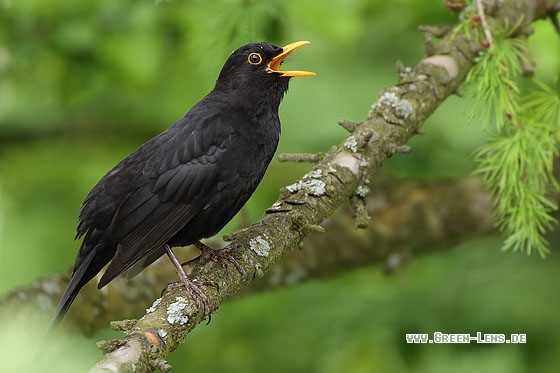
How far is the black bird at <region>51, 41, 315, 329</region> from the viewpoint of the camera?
3410mm

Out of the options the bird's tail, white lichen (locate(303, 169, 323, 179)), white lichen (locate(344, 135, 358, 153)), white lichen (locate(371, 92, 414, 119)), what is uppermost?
white lichen (locate(371, 92, 414, 119))

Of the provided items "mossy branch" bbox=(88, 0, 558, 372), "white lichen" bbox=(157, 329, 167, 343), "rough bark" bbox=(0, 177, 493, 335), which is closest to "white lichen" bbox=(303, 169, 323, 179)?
"mossy branch" bbox=(88, 0, 558, 372)

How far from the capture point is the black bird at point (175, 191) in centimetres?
341

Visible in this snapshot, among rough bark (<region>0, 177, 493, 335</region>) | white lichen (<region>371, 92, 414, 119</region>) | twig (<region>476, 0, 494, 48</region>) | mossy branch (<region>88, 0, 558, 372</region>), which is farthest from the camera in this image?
rough bark (<region>0, 177, 493, 335</region>)

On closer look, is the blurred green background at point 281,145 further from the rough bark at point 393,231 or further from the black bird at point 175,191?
the black bird at point 175,191

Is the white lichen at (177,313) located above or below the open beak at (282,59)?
below

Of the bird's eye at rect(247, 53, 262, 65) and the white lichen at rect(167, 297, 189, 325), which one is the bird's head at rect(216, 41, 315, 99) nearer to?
the bird's eye at rect(247, 53, 262, 65)

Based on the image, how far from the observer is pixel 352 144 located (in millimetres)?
3547

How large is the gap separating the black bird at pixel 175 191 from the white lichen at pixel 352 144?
37cm

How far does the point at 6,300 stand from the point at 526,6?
313 cm

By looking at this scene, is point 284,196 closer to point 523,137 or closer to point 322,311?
point 523,137

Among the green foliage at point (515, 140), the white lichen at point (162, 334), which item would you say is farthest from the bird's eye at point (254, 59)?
the white lichen at point (162, 334)

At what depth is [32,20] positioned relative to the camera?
4.20m

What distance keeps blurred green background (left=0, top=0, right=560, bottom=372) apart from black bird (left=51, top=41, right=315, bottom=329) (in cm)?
41
